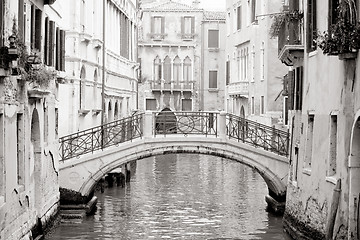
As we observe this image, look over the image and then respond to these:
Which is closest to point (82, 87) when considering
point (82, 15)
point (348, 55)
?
point (82, 15)

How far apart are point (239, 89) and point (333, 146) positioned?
77.1 feet

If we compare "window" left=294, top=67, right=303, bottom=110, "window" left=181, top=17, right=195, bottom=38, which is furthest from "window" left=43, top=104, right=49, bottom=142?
"window" left=181, top=17, right=195, bottom=38

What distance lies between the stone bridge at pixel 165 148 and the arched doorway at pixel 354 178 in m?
8.63

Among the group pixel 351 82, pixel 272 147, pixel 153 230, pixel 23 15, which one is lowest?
pixel 153 230

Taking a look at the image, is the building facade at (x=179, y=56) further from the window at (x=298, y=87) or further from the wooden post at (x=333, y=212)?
the wooden post at (x=333, y=212)

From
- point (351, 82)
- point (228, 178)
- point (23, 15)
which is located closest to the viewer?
point (351, 82)

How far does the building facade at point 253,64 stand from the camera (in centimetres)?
3416

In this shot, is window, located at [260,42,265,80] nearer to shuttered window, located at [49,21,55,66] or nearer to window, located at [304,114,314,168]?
shuttered window, located at [49,21,55,66]

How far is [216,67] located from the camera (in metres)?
55.6

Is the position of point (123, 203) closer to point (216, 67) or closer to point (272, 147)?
point (272, 147)

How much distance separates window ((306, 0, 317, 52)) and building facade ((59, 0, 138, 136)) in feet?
21.9

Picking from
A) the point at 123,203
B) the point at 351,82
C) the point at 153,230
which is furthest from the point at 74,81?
the point at 351,82

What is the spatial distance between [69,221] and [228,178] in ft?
43.4

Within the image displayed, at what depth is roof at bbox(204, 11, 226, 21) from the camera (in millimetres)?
55062
